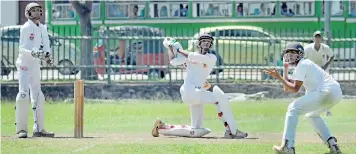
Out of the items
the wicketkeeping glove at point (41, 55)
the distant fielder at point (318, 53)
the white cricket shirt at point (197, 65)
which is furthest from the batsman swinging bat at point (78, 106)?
the distant fielder at point (318, 53)

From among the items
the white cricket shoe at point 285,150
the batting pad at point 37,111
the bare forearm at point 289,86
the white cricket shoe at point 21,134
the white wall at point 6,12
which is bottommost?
the white cricket shoe at point 285,150

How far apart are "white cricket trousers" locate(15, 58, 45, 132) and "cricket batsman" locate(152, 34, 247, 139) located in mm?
1903

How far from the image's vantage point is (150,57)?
28.1 meters

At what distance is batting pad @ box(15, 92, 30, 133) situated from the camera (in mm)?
16469

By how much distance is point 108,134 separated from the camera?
16984mm

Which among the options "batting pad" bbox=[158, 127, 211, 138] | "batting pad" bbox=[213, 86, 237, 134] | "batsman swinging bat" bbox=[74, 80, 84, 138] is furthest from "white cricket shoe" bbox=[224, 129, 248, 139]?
"batsman swinging bat" bbox=[74, 80, 84, 138]

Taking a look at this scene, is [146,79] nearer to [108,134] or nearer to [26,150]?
[108,134]

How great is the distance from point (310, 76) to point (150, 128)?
18.9ft

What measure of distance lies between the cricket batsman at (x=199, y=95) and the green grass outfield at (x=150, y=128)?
A: 0.31 metres

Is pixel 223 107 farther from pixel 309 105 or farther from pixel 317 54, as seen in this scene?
pixel 317 54

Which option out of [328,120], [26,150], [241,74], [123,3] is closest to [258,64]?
[241,74]

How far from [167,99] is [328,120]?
739 centimetres

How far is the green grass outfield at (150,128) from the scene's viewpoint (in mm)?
14102

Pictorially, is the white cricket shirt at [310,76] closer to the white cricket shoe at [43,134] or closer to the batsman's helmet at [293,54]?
the batsman's helmet at [293,54]
